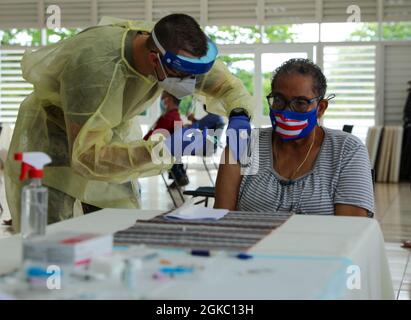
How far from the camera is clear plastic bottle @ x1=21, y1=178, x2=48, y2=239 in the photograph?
1.62 m

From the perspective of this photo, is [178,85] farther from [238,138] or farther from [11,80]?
[11,80]

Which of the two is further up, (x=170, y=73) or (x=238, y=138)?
(x=170, y=73)

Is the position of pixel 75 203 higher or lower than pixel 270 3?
lower

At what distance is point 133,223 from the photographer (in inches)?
81.7

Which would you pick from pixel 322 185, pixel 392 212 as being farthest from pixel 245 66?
pixel 322 185

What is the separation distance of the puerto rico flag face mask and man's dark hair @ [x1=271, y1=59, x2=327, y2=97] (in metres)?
0.09

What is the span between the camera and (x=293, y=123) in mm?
2541

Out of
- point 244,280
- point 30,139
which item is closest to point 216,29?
point 30,139

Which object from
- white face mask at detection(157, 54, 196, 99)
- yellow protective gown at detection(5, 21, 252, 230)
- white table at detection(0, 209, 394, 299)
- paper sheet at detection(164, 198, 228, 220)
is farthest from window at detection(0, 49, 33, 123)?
paper sheet at detection(164, 198, 228, 220)

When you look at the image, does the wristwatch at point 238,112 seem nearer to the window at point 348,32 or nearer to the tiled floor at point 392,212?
the tiled floor at point 392,212

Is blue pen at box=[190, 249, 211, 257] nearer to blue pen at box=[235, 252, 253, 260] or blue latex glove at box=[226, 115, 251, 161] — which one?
blue pen at box=[235, 252, 253, 260]

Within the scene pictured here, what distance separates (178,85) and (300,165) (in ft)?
1.81
